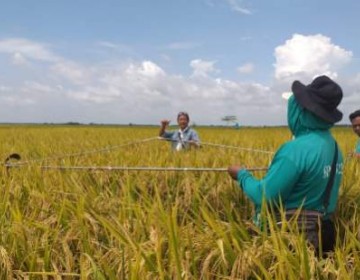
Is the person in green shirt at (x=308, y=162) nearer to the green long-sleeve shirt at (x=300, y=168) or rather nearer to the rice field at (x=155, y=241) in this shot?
the green long-sleeve shirt at (x=300, y=168)

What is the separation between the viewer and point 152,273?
6.48 ft

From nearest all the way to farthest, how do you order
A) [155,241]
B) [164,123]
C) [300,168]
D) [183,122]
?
[155,241]
[300,168]
[164,123]
[183,122]

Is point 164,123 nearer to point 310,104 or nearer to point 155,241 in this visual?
point 310,104

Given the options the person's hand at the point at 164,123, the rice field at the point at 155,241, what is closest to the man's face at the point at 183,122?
the person's hand at the point at 164,123

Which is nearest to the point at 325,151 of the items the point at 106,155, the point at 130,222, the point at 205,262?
the point at 205,262

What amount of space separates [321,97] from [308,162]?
350 millimetres

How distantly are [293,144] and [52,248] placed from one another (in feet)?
4.46

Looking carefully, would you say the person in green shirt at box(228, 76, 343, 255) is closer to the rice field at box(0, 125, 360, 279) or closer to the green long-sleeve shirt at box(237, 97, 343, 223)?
the green long-sleeve shirt at box(237, 97, 343, 223)

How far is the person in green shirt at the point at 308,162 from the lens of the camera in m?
2.44

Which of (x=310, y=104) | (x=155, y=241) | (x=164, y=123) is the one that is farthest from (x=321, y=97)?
(x=164, y=123)

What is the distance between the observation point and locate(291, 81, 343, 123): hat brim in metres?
2.44

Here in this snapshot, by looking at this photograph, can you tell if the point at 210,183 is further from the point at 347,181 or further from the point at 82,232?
the point at 82,232

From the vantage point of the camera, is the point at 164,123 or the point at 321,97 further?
the point at 164,123

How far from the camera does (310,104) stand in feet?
8.04
